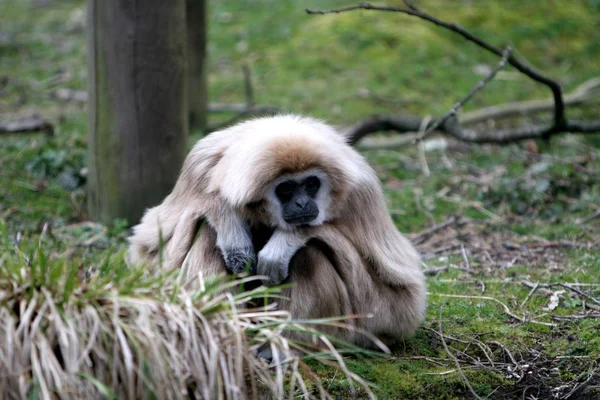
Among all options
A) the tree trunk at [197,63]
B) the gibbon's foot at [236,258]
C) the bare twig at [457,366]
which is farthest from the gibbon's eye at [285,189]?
the tree trunk at [197,63]

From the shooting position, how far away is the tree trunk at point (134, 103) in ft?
23.1

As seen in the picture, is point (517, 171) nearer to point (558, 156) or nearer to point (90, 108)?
point (558, 156)

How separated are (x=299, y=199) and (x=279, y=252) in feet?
1.09

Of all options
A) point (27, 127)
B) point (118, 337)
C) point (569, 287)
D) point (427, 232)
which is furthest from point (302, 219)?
point (27, 127)

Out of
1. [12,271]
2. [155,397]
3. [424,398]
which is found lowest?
[424,398]

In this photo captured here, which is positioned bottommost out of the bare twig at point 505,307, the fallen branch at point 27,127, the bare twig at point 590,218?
the bare twig at point 505,307

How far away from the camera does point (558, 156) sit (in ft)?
32.1

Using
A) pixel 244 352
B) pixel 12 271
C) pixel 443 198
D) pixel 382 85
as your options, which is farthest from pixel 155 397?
pixel 382 85

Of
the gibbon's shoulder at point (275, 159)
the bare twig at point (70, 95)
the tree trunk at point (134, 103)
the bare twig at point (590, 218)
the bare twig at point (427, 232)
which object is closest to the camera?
the gibbon's shoulder at point (275, 159)

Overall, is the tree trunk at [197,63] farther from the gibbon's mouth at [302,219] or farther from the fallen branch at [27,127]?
the gibbon's mouth at [302,219]

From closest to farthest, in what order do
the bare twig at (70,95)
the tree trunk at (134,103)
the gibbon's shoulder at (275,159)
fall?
the gibbon's shoulder at (275,159) → the tree trunk at (134,103) → the bare twig at (70,95)

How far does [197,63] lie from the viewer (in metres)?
9.62

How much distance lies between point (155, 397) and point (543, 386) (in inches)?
95.0

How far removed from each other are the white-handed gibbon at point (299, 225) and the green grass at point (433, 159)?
41cm
